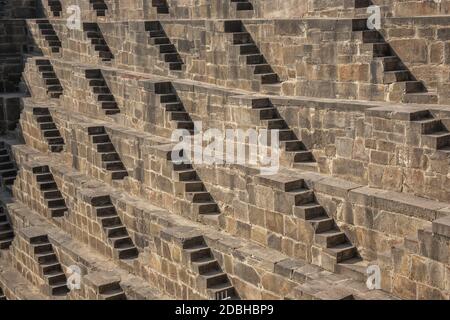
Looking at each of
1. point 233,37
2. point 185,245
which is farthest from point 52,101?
point 185,245

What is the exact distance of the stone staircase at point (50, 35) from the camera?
20.7 metres

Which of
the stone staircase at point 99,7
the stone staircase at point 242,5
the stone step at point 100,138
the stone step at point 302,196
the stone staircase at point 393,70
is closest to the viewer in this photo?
the stone step at point 302,196

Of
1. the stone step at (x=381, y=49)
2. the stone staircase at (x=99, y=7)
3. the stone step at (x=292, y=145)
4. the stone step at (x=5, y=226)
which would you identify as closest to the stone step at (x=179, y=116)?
the stone step at (x=292, y=145)

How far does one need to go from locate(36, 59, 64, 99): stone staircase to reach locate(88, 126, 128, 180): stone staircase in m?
3.65

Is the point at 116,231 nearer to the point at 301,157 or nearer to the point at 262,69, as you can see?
the point at 262,69

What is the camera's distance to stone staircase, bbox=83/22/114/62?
60.7ft

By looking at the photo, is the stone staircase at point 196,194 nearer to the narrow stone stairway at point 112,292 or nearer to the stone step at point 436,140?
the narrow stone stairway at point 112,292

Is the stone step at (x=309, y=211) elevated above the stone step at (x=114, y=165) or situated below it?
above

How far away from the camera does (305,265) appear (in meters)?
10.8

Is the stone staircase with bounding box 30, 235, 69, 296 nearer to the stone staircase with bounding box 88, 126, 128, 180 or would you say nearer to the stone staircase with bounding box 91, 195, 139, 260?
the stone staircase with bounding box 91, 195, 139, 260

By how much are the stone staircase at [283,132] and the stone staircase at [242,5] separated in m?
3.86

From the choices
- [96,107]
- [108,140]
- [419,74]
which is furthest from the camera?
[96,107]
